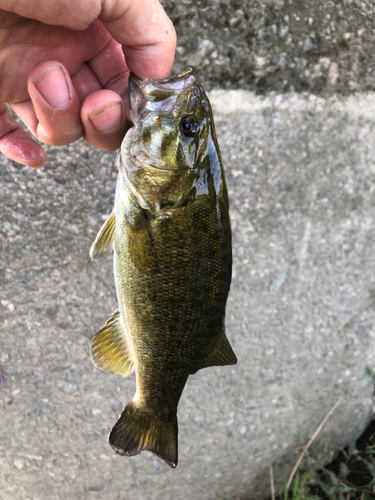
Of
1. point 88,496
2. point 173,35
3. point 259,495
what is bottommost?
point 259,495

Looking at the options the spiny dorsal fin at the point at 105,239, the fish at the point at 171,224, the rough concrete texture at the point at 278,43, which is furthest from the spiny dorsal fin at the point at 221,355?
the rough concrete texture at the point at 278,43

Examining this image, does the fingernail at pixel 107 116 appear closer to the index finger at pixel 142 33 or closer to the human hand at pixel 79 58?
the human hand at pixel 79 58

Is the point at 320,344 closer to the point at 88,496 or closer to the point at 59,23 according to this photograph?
the point at 88,496

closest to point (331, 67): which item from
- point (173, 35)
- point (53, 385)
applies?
point (173, 35)

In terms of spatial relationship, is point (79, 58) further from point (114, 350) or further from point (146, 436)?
point (146, 436)

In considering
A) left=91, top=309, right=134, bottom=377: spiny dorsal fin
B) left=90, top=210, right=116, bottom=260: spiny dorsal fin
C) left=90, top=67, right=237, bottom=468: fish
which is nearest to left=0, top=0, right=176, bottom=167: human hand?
left=90, top=67, right=237, bottom=468: fish

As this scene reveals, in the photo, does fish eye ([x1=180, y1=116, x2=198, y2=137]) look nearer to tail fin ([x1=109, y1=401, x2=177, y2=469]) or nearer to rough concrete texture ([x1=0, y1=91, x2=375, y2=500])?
rough concrete texture ([x1=0, y1=91, x2=375, y2=500])
